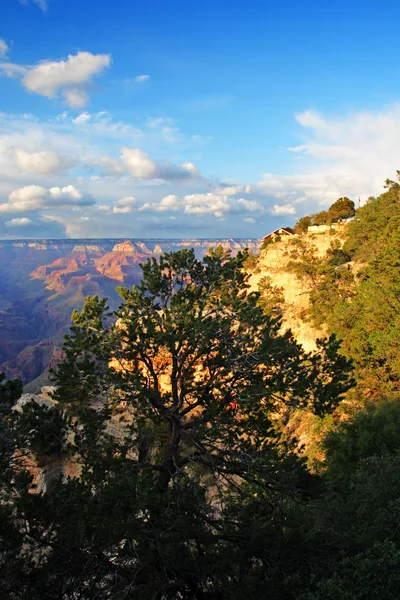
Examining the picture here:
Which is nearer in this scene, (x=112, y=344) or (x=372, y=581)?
(x=372, y=581)

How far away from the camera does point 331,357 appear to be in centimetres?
1280

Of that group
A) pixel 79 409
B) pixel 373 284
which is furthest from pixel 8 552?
pixel 373 284

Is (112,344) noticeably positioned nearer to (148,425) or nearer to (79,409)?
(79,409)

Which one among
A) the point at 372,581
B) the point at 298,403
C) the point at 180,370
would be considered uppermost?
the point at 180,370

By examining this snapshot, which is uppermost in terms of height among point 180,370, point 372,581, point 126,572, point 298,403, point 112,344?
point 112,344

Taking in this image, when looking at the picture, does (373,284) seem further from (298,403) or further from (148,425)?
(148,425)

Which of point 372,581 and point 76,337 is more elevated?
point 76,337

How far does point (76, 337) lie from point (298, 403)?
728 cm

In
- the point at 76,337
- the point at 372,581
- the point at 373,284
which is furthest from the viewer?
the point at 373,284

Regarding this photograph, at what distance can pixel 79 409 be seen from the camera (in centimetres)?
1159

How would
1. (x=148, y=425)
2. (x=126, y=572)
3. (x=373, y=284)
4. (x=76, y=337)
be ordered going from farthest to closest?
(x=373, y=284) < (x=148, y=425) < (x=76, y=337) < (x=126, y=572)

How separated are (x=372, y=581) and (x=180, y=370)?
7.05 metres

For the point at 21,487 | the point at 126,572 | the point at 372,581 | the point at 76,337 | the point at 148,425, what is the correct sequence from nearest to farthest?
the point at 372,581, the point at 126,572, the point at 21,487, the point at 76,337, the point at 148,425

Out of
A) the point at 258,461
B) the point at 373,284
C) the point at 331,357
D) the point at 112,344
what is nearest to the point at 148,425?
the point at 112,344
